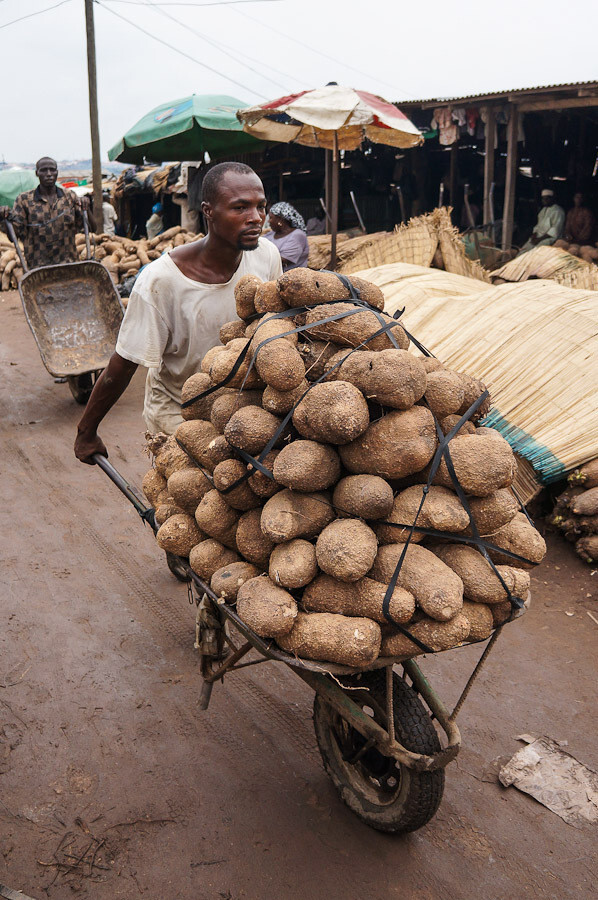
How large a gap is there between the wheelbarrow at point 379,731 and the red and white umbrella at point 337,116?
235 inches

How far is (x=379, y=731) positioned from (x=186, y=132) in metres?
11.8

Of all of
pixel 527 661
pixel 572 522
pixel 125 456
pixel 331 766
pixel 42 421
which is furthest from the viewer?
pixel 42 421

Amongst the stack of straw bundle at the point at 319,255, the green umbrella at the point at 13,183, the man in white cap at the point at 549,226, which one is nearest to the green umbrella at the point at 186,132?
the stack of straw bundle at the point at 319,255

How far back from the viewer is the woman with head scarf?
738 cm

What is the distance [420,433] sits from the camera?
2.07 meters

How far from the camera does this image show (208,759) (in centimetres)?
296

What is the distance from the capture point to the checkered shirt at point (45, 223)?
788 centimetres

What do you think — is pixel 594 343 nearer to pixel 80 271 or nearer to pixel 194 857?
pixel 194 857

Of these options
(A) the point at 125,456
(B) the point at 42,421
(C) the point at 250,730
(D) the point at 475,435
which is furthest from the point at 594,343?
(B) the point at 42,421

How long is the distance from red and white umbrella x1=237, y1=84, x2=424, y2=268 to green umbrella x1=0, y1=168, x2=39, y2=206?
Answer: 51.9 ft

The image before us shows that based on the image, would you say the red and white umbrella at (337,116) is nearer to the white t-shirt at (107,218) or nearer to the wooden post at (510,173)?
the wooden post at (510,173)

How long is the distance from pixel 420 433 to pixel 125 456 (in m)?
4.48

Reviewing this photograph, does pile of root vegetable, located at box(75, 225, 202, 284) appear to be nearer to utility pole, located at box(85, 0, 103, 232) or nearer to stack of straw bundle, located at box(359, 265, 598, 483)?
utility pole, located at box(85, 0, 103, 232)

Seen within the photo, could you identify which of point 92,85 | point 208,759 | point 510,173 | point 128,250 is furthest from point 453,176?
point 208,759
